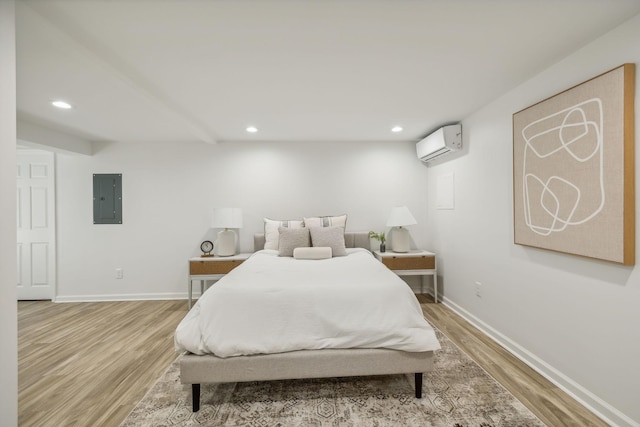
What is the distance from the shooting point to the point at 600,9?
1.61 meters

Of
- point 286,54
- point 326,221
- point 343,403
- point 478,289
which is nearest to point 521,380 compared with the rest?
point 478,289

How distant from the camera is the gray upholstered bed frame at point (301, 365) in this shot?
1951 millimetres

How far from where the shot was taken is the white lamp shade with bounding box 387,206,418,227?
4152 mm

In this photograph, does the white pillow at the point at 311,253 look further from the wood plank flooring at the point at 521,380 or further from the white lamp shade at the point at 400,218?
the wood plank flooring at the point at 521,380

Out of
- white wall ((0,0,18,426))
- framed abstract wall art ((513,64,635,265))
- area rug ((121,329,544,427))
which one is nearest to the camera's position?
white wall ((0,0,18,426))

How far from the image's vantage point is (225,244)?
421 centimetres

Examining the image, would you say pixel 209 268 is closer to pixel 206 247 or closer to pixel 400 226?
pixel 206 247

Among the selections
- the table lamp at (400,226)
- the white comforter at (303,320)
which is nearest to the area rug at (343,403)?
the white comforter at (303,320)

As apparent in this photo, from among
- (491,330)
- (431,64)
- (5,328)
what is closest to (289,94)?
(431,64)

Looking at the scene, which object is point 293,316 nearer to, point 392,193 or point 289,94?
point 289,94

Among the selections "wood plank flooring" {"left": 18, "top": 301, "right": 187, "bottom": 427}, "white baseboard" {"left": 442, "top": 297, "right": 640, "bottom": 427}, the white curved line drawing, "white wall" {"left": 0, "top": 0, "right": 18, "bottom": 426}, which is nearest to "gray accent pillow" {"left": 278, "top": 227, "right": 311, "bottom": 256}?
"wood plank flooring" {"left": 18, "top": 301, "right": 187, "bottom": 427}

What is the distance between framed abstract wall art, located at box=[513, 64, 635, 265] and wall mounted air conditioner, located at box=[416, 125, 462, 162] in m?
1.07

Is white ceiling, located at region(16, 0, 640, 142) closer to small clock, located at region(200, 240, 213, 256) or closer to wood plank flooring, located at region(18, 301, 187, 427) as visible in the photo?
small clock, located at region(200, 240, 213, 256)

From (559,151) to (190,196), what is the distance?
439 cm
